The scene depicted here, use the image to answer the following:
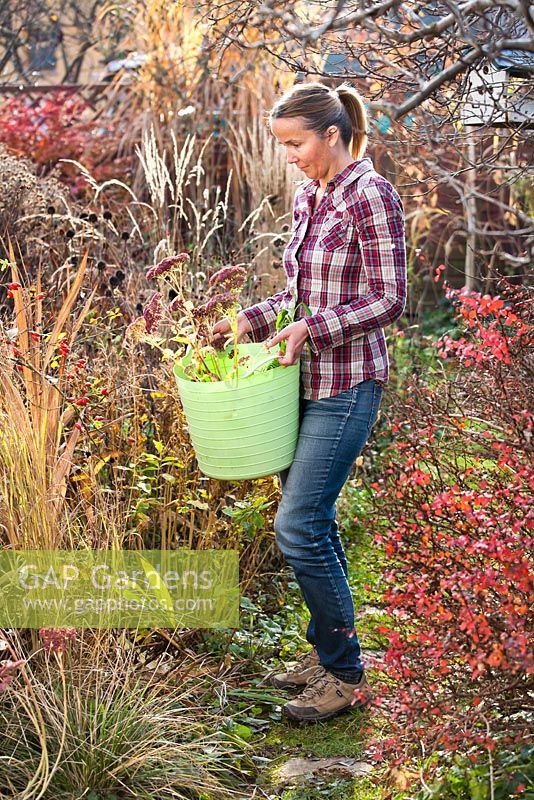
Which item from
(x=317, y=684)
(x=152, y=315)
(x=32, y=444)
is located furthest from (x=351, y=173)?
(x=317, y=684)

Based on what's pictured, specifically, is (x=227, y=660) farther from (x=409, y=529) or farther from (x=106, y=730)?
(x=409, y=529)

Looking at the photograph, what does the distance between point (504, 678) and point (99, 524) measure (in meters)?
1.37

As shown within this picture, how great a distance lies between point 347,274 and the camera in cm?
274

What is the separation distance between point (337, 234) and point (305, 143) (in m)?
0.26

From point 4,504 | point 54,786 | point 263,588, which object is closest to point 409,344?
point 263,588

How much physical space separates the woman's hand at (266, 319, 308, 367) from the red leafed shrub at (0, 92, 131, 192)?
467cm

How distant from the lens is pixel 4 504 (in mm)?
2820

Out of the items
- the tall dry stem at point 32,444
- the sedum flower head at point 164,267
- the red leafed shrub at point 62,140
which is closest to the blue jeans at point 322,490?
the sedum flower head at point 164,267

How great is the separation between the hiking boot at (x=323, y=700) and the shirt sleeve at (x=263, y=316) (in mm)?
1060

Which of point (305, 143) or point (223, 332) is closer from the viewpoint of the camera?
point (305, 143)

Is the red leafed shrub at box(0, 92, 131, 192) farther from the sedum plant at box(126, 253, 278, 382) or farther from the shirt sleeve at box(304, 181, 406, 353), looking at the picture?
the shirt sleeve at box(304, 181, 406, 353)

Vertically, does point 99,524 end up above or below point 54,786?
above

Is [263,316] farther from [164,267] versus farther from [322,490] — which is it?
[322,490]

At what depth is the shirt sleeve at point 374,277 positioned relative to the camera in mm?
2631
